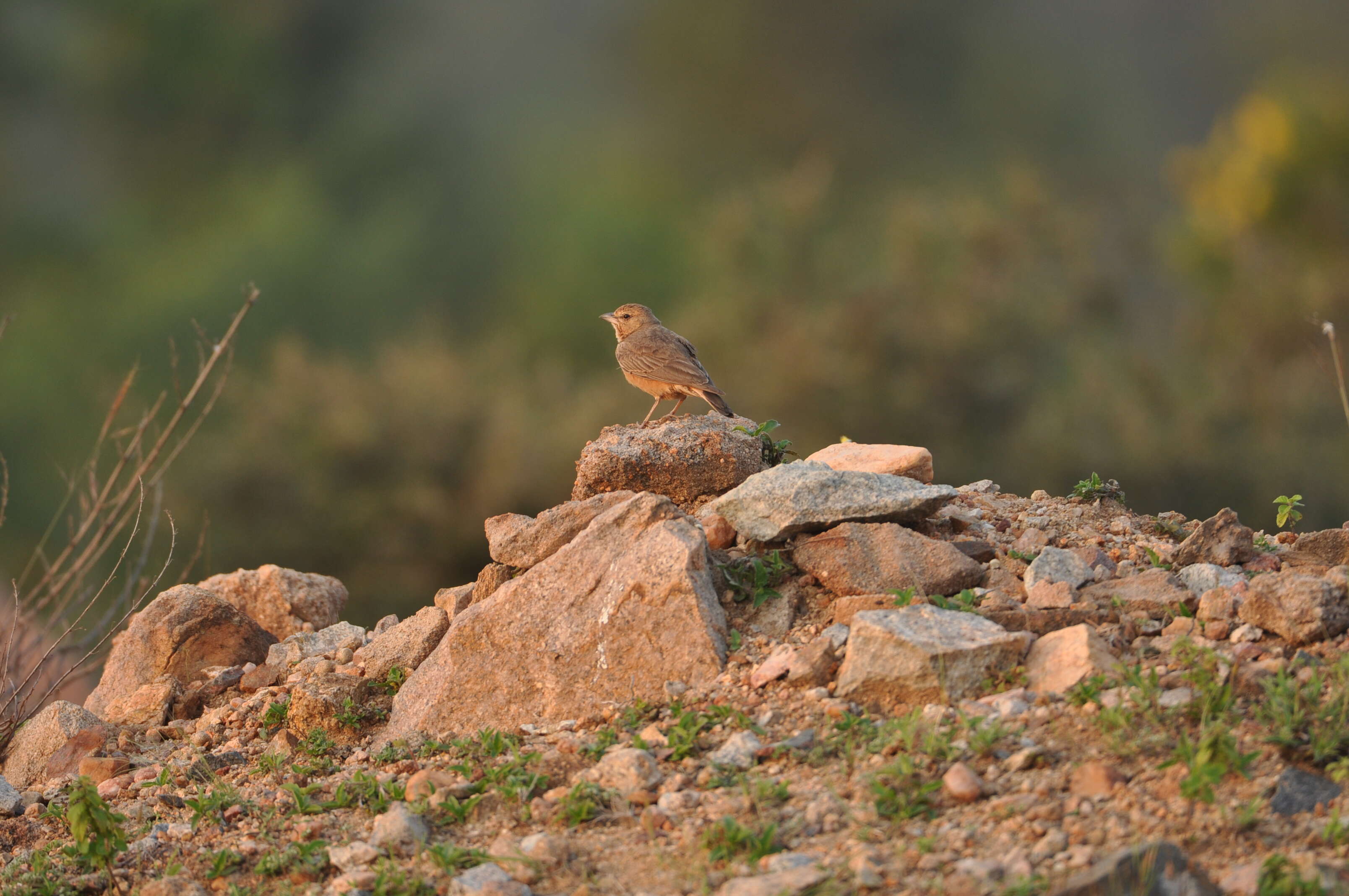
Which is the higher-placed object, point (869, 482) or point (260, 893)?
point (869, 482)

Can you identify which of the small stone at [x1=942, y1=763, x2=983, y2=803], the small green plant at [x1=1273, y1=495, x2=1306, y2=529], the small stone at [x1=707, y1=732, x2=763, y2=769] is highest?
the small green plant at [x1=1273, y1=495, x2=1306, y2=529]

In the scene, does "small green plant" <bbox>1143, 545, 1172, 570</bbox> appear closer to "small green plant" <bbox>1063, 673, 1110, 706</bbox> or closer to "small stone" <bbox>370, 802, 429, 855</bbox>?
"small green plant" <bbox>1063, 673, 1110, 706</bbox>

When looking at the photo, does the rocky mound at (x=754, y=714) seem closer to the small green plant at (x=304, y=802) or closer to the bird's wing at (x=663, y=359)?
the small green plant at (x=304, y=802)

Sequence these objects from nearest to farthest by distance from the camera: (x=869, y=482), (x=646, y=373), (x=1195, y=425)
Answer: (x=869, y=482)
(x=646, y=373)
(x=1195, y=425)

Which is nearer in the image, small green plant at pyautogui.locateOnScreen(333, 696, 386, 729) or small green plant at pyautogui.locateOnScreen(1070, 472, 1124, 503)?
small green plant at pyautogui.locateOnScreen(333, 696, 386, 729)

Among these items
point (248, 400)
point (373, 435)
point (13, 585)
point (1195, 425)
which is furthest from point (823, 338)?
point (13, 585)

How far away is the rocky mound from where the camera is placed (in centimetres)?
350

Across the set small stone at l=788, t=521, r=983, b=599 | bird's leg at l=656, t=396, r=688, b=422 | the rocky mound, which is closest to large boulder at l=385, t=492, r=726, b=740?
the rocky mound

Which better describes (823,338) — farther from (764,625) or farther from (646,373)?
(764,625)

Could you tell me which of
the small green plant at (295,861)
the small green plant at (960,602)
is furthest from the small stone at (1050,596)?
the small green plant at (295,861)

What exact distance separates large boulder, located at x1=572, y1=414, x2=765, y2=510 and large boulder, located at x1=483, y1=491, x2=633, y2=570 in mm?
261

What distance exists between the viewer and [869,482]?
5.28 m

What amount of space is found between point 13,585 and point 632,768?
2.42m

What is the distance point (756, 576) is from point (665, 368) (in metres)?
2.05
